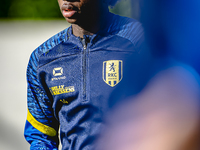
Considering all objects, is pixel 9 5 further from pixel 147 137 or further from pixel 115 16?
pixel 147 137

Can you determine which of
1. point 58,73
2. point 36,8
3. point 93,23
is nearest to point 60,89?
point 58,73

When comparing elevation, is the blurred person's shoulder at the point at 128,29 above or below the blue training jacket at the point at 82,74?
above

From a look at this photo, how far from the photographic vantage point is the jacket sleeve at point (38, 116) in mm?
1392

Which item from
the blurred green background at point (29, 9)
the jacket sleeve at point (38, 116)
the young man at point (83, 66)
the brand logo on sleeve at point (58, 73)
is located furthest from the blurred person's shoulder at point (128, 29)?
the blurred green background at point (29, 9)

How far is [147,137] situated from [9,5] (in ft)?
10.5

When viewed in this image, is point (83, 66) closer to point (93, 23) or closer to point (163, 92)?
point (93, 23)

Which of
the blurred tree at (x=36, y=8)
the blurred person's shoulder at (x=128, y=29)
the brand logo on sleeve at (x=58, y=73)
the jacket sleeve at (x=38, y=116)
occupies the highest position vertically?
the blurred tree at (x=36, y=8)

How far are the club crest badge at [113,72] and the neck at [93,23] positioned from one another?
218 millimetres

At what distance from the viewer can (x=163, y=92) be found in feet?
3.43

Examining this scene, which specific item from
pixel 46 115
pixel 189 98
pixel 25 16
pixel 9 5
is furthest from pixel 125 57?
pixel 9 5

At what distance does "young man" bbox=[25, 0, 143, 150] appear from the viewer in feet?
3.92

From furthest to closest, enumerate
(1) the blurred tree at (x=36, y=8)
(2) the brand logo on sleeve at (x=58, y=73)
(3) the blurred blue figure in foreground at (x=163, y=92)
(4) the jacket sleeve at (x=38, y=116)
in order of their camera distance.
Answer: (1) the blurred tree at (x=36, y=8), (4) the jacket sleeve at (x=38, y=116), (2) the brand logo on sleeve at (x=58, y=73), (3) the blurred blue figure in foreground at (x=163, y=92)

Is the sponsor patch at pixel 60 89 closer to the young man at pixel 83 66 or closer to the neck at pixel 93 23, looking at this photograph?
the young man at pixel 83 66

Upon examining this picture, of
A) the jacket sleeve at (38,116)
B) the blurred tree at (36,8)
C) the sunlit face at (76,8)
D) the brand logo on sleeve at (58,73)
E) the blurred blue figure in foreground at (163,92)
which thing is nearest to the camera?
the blurred blue figure in foreground at (163,92)
